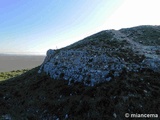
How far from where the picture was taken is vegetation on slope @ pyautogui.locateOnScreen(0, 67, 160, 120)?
39.2ft

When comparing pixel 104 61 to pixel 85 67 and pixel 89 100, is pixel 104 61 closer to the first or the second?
pixel 85 67

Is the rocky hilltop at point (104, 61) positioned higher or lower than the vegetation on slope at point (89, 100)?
higher

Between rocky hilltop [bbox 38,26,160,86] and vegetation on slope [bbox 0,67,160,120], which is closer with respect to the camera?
vegetation on slope [bbox 0,67,160,120]

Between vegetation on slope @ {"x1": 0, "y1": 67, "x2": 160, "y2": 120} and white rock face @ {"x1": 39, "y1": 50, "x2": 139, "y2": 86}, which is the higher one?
white rock face @ {"x1": 39, "y1": 50, "x2": 139, "y2": 86}

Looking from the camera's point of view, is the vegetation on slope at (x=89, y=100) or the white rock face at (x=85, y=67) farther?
the white rock face at (x=85, y=67)

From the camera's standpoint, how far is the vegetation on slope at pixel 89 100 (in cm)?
1196

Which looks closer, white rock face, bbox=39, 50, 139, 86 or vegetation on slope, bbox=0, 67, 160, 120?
vegetation on slope, bbox=0, 67, 160, 120

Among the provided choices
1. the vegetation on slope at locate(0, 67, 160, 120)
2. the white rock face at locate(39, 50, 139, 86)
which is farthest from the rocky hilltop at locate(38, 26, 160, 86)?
the vegetation on slope at locate(0, 67, 160, 120)

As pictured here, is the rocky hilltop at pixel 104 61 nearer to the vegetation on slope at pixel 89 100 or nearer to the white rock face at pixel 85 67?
the white rock face at pixel 85 67

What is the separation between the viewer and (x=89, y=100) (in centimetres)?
1373

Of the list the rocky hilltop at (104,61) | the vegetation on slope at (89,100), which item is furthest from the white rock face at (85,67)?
the vegetation on slope at (89,100)

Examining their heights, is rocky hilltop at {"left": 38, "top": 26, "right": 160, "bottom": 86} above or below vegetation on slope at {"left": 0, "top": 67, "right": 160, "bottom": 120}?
above

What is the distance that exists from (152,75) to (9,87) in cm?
1915

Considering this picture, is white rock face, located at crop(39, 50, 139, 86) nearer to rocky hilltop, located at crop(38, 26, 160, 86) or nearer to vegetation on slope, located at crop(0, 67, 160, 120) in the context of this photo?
rocky hilltop, located at crop(38, 26, 160, 86)
